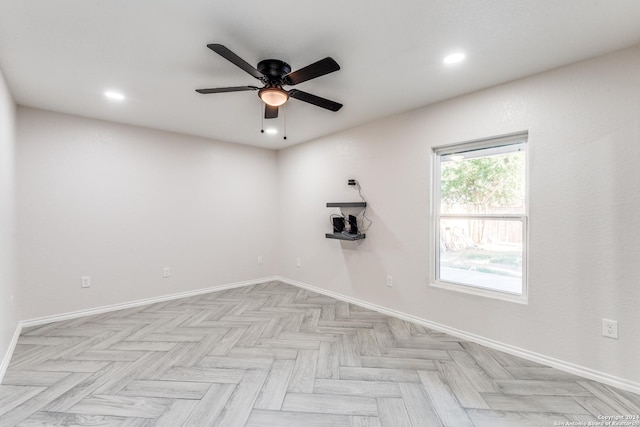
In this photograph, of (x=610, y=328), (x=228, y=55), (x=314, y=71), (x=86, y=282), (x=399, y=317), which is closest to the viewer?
(x=228, y=55)

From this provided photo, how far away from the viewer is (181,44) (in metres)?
2.03

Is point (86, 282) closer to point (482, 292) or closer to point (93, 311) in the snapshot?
point (93, 311)

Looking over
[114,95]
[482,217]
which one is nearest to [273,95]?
[114,95]

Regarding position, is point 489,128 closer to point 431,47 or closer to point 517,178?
point 517,178

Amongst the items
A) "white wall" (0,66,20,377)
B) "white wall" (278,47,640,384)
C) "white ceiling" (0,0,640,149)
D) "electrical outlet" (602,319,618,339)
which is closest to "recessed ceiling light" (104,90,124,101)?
"white ceiling" (0,0,640,149)

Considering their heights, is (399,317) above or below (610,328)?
below

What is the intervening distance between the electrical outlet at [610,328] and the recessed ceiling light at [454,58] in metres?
2.27

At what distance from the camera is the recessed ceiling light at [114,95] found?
2.79m

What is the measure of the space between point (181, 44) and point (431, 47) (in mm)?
1820

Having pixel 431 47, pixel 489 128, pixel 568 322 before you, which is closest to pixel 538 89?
pixel 489 128

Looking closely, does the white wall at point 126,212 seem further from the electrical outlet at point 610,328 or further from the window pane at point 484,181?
the electrical outlet at point 610,328

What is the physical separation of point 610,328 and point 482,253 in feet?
3.36

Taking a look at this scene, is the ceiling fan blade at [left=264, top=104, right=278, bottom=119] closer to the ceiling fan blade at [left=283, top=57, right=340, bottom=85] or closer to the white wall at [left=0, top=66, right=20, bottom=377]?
the ceiling fan blade at [left=283, top=57, right=340, bottom=85]

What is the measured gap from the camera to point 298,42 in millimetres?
1995
